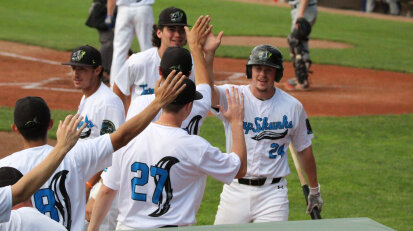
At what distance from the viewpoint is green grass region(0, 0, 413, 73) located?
1816 centimetres

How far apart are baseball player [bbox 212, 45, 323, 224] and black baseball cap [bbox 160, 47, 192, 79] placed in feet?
2.98

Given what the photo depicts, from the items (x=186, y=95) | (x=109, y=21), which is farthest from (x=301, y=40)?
(x=186, y=95)

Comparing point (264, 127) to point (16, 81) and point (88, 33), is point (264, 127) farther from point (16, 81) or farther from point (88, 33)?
point (88, 33)

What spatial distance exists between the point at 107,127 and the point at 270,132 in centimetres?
125

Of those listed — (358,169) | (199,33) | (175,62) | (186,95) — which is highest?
(199,33)

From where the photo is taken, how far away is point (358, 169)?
9453 millimetres

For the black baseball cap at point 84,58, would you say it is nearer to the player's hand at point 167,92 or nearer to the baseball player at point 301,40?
the player's hand at point 167,92

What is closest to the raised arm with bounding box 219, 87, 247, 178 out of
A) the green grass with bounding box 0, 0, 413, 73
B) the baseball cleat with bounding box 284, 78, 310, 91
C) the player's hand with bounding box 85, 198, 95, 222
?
the player's hand with bounding box 85, 198, 95, 222

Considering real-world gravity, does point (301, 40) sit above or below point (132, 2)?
below

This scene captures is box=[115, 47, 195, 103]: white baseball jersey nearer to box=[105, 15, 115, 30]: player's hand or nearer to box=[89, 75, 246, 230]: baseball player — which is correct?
box=[89, 75, 246, 230]: baseball player

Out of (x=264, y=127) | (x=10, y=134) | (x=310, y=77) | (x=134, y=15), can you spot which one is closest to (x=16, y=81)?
(x=134, y=15)

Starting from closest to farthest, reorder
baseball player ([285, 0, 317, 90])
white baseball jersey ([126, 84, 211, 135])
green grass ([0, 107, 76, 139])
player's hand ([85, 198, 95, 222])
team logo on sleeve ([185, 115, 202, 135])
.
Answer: white baseball jersey ([126, 84, 211, 135]) → team logo on sleeve ([185, 115, 202, 135]) → player's hand ([85, 198, 95, 222]) → green grass ([0, 107, 76, 139]) → baseball player ([285, 0, 317, 90])

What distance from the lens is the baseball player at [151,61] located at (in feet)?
22.7

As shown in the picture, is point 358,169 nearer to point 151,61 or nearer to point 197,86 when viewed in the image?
point 151,61
